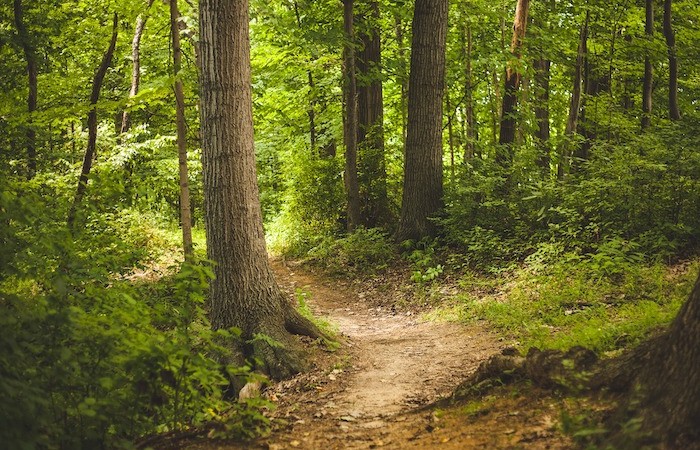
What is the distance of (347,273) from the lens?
12852 millimetres

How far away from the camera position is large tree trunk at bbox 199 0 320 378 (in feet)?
21.7

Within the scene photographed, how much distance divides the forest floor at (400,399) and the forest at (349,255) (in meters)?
0.04

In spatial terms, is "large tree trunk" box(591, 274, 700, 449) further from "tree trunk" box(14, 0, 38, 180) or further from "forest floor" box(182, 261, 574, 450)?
"tree trunk" box(14, 0, 38, 180)

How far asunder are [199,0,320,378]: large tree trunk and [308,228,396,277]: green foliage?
5858mm

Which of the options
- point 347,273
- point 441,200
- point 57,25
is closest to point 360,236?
point 347,273

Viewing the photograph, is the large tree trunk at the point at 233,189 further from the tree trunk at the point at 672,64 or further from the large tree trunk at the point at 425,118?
the tree trunk at the point at 672,64

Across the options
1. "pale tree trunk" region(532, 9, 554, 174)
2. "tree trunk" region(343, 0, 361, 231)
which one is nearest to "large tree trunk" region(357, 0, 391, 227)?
"tree trunk" region(343, 0, 361, 231)

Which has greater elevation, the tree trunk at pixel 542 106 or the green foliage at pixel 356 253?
the tree trunk at pixel 542 106

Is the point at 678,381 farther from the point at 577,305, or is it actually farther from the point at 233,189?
the point at 233,189

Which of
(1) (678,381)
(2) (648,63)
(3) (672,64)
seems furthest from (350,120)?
(1) (678,381)

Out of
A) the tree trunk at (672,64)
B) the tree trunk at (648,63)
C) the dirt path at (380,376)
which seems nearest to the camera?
the dirt path at (380,376)

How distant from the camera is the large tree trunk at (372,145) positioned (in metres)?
14.7

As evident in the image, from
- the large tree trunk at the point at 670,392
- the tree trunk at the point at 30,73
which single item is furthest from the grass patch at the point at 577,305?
the tree trunk at the point at 30,73

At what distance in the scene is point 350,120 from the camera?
13648 mm
